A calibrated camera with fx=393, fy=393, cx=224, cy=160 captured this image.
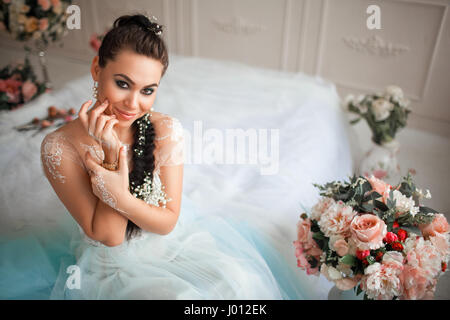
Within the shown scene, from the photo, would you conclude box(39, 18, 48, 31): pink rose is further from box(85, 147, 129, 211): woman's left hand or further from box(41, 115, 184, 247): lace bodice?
box(85, 147, 129, 211): woman's left hand

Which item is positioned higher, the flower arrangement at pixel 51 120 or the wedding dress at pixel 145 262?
the flower arrangement at pixel 51 120

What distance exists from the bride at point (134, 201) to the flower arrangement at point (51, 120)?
957 millimetres

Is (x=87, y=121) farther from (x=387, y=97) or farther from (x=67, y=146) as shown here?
(x=387, y=97)

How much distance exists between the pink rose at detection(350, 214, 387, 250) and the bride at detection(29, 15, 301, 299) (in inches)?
14.9

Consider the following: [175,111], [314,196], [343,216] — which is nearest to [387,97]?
[314,196]

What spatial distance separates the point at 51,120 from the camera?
2320 mm

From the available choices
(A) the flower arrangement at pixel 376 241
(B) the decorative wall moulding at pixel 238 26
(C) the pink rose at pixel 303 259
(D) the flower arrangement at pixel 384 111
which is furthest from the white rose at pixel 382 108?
(B) the decorative wall moulding at pixel 238 26

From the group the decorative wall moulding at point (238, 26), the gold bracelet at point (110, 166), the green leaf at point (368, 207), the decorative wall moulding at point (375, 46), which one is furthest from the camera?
the decorative wall moulding at point (238, 26)

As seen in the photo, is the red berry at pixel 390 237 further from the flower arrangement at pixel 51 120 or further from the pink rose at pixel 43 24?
the pink rose at pixel 43 24

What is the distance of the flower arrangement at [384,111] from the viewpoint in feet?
8.71

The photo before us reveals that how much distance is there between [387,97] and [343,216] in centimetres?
165

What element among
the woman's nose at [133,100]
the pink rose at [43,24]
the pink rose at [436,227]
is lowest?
the pink rose at [436,227]

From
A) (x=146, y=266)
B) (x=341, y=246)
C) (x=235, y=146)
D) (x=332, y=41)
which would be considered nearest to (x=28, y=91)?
(x=235, y=146)
